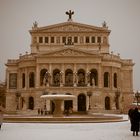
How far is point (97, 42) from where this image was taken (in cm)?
8431

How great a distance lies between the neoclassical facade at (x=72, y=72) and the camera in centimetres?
7388

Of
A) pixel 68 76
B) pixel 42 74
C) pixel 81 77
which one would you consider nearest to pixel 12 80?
pixel 42 74

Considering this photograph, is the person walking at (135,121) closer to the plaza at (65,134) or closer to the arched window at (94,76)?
the plaza at (65,134)

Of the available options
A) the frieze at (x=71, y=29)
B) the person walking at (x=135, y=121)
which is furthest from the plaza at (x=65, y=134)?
the frieze at (x=71, y=29)

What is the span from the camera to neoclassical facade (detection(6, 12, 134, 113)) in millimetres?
73875

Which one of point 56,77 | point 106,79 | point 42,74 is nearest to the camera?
point 56,77

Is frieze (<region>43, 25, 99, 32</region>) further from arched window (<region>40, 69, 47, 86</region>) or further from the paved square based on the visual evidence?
the paved square

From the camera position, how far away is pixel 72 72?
76.8 meters

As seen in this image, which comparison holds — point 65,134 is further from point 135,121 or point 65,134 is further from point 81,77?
point 81,77

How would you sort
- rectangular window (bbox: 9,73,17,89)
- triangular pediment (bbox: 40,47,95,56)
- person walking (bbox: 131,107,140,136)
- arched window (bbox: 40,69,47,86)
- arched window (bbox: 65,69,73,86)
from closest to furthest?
person walking (bbox: 131,107,140,136), triangular pediment (bbox: 40,47,95,56), arched window (bbox: 65,69,73,86), arched window (bbox: 40,69,47,86), rectangular window (bbox: 9,73,17,89)

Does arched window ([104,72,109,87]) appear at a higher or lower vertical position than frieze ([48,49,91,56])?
lower

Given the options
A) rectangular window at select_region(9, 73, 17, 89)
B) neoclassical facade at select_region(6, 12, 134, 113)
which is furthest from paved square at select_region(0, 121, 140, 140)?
rectangular window at select_region(9, 73, 17, 89)

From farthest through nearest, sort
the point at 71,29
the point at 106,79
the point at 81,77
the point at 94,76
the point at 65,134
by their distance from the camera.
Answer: the point at 71,29
the point at 106,79
the point at 94,76
the point at 81,77
the point at 65,134

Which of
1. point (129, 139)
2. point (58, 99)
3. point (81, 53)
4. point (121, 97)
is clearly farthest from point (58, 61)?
point (129, 139)
